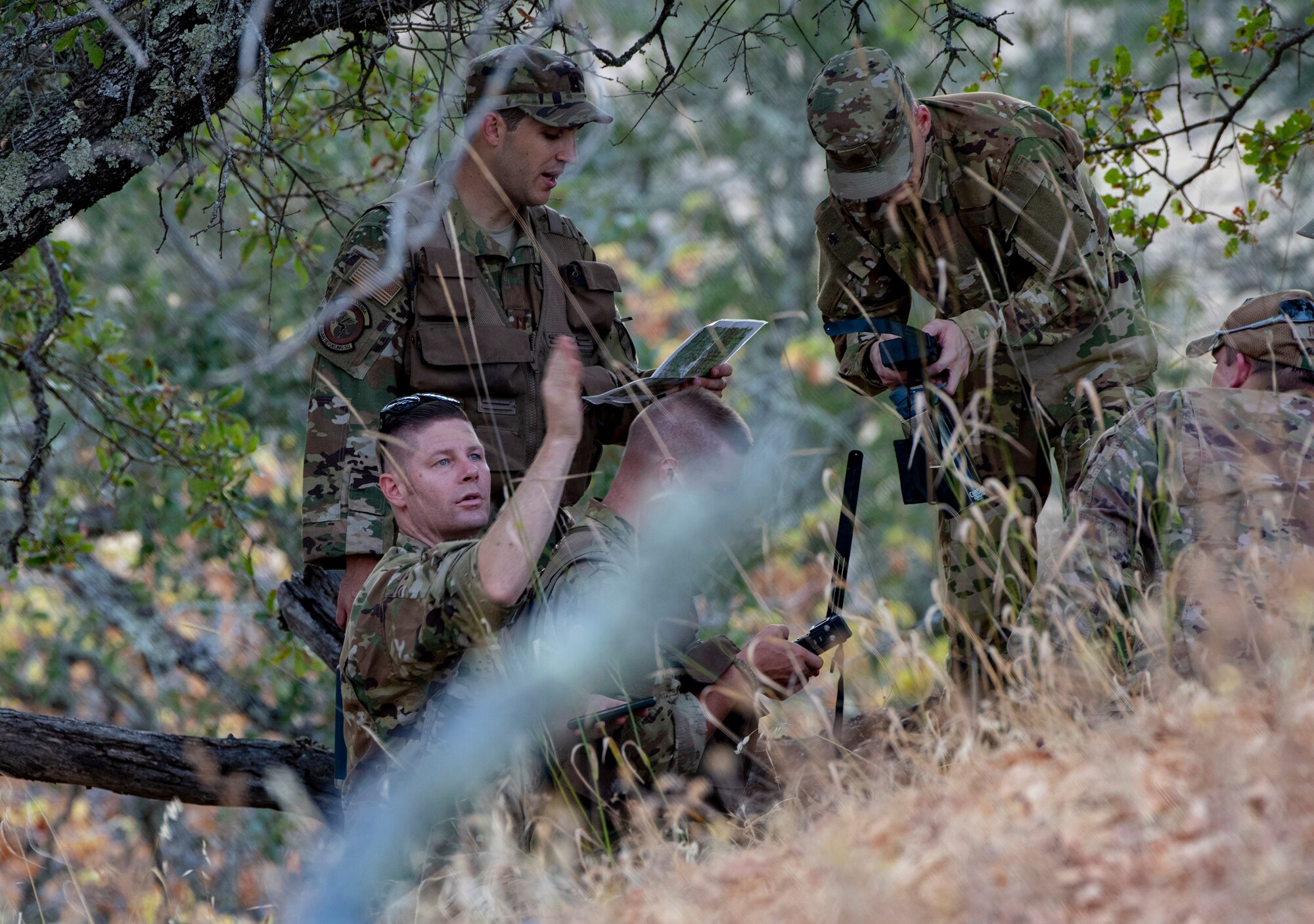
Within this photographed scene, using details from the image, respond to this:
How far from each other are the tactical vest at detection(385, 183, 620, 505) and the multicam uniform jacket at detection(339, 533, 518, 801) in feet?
2.41

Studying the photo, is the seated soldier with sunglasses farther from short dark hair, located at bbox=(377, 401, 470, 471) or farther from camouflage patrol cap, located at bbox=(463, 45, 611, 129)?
camouflage patrol cap, located at bbox=(463, 45, 611, 129)

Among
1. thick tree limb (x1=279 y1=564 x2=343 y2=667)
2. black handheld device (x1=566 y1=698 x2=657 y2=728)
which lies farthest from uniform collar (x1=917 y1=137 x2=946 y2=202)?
thick tree limb (x1=279 y1=564 x2=343 y2=667)

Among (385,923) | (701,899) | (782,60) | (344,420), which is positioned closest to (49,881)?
(344,420)

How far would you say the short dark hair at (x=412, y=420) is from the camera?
3.18 m

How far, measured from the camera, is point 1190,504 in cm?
286

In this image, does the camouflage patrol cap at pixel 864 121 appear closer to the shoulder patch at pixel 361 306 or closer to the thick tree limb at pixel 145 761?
the shoulder patch at pixel 361 306

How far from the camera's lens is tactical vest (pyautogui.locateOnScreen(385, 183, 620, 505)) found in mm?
3865

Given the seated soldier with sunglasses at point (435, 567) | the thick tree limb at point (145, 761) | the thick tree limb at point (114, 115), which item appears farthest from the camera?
the thick tree limb at point (145, 761)

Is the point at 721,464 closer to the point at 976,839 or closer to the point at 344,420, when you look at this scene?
the point at 344,420

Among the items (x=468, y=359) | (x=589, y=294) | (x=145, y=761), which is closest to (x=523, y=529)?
(x=468, y=359)

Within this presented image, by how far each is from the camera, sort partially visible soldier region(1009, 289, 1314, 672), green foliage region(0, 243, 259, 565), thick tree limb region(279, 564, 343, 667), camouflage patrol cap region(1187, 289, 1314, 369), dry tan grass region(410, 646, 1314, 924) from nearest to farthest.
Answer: dry tan grass region(410, 646, 1314, 924) → partially visible soldier region(1009, 289, 1314, 672) → camouflage patrol cap region(1187, 289, 1314, 369) → thick tree limb region(279, 564, 343, 667) → green foliage region(0, 243, 259, 565)

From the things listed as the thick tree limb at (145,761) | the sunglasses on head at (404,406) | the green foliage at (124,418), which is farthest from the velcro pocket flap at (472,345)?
the green foliage at (124,418)

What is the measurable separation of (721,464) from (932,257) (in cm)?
111

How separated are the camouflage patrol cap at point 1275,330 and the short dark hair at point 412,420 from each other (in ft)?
5.74
